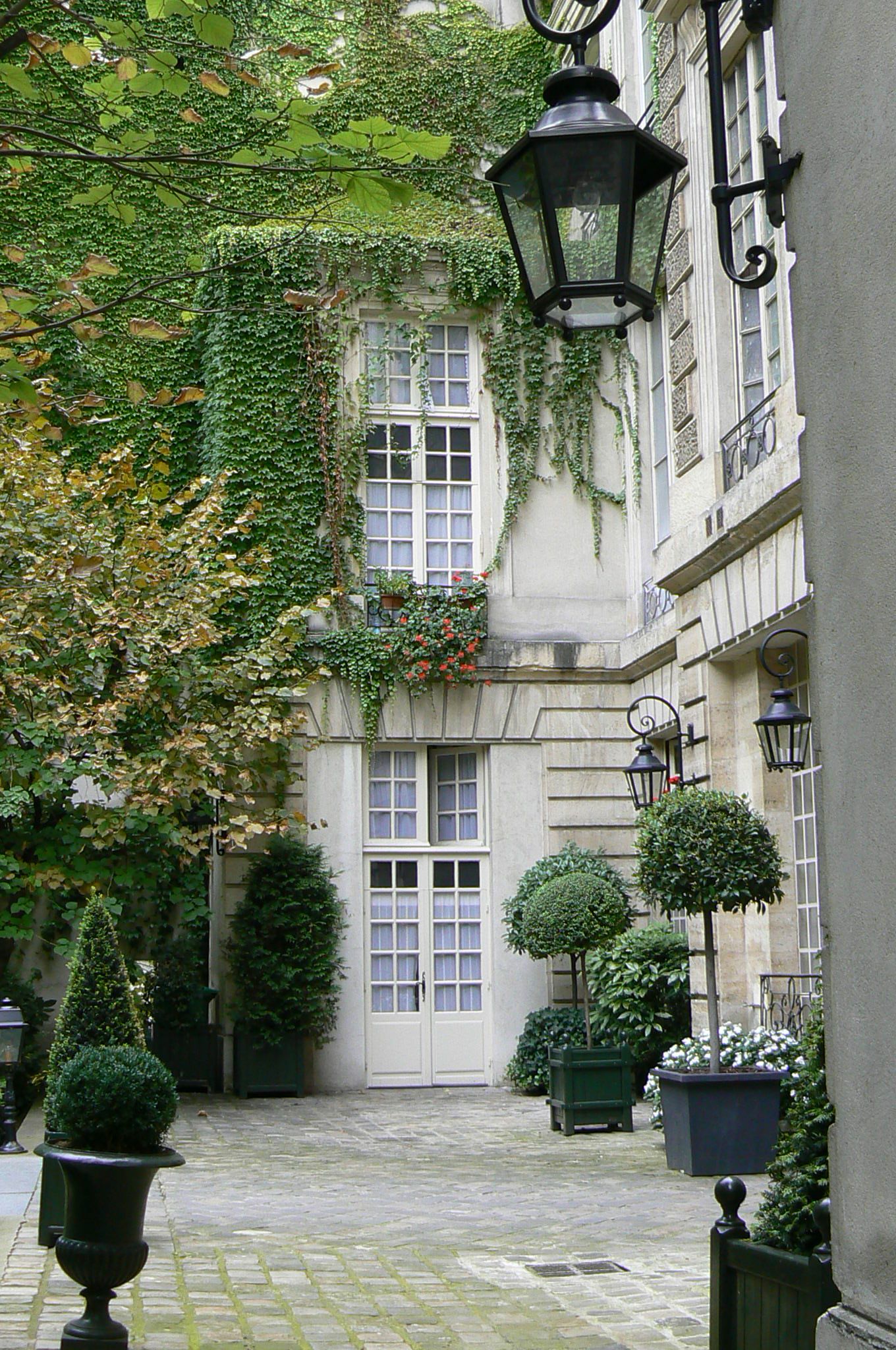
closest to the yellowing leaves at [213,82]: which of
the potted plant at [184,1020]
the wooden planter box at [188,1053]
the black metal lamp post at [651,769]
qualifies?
the black metal lamp post at [651,769]

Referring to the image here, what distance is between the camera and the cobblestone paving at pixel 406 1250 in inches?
223

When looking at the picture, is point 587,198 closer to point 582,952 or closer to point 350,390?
point 582,952

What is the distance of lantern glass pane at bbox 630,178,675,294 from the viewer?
399cm

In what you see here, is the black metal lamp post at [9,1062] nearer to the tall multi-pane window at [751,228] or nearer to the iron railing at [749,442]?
the iron railing at [749,442]

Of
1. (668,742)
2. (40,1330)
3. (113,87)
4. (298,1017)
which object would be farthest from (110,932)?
(668,742)

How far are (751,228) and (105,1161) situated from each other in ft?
27.4

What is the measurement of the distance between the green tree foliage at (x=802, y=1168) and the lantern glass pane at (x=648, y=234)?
2.06 meters

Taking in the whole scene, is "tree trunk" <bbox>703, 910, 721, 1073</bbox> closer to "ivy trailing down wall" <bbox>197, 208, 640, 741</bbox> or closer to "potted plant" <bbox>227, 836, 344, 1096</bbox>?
"potted plant" <bbox>227, 836, 344, 1096</bbox>

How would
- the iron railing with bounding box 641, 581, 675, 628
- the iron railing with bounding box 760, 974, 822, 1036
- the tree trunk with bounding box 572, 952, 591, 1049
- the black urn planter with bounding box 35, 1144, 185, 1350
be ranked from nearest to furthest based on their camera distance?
the black urn planter with bounding box 35, 1144, 185, 1350
the iron railing with bounding box 760, 974, 822, 1036
the tree trunk with bounding box 572, 952, 591, 1049
the iron railing with bounding box 641, 581, 675, 628

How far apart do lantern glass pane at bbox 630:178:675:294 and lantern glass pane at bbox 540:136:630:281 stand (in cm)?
7

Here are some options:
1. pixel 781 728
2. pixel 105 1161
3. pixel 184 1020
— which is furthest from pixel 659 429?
pixel 105 1161

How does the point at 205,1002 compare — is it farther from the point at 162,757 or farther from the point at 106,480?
the point at 106,480

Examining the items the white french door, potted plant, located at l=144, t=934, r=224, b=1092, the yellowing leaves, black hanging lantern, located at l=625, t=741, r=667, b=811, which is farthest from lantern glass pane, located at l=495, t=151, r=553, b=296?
the white french door

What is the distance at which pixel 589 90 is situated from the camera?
159 inches
